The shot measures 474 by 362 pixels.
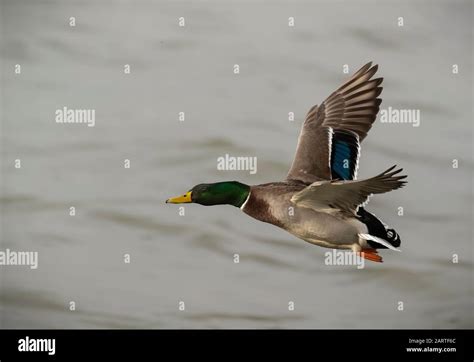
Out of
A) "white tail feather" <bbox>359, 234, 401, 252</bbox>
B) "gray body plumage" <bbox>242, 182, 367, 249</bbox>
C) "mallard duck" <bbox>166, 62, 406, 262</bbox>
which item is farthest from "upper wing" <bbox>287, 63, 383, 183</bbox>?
"white tail feather" <bbox>359, 234, 401, 252</bbox>

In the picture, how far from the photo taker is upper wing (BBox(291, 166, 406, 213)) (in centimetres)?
566

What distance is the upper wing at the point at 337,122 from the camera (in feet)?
22.8

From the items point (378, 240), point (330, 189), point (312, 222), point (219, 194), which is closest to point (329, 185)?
point (330, 189)

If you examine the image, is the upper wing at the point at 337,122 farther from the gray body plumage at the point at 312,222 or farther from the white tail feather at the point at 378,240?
the white tail feather at the point at 378,240

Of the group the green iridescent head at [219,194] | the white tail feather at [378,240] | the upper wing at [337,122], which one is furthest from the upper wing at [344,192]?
the upper wing at [337,122]

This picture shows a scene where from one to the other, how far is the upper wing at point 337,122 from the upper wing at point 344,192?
2.26 feet

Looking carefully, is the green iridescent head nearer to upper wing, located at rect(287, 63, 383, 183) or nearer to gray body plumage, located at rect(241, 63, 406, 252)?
gray body plumage, located at rect(241, 63, 406, 252)
